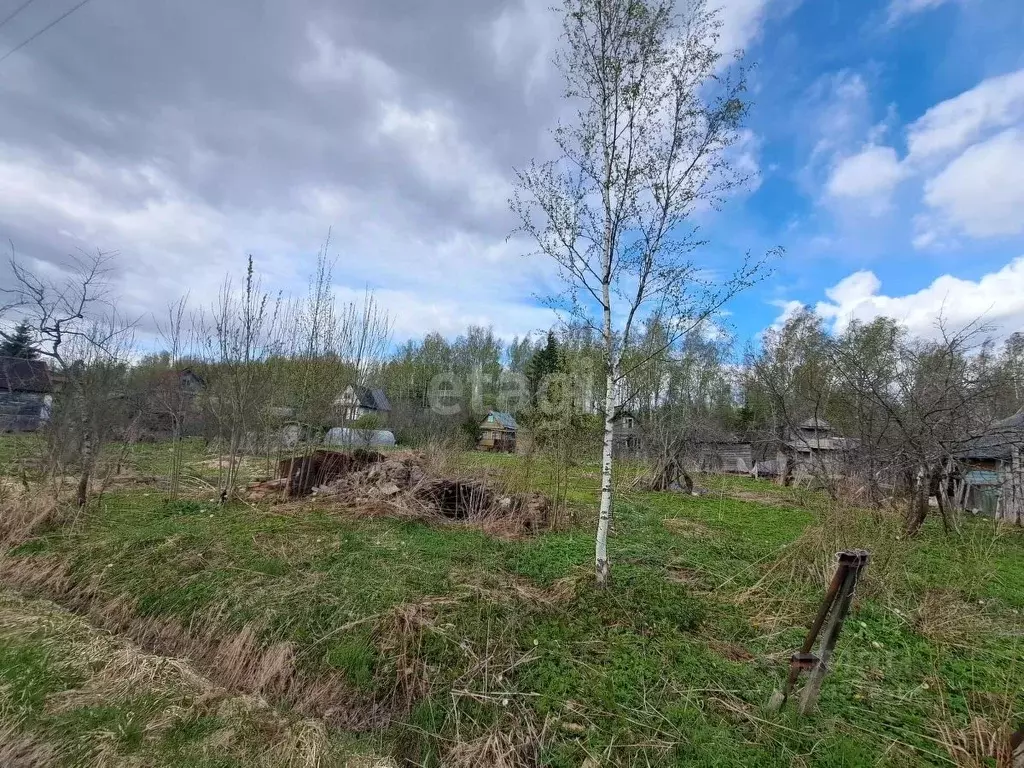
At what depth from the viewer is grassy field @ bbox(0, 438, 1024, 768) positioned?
256 centimetres

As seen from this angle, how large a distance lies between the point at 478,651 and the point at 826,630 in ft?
7.02

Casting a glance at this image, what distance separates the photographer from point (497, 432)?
34.0 metres

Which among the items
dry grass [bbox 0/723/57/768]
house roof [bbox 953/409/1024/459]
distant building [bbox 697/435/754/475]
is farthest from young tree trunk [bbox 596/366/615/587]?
distant building [bbox 697/435/754/475]

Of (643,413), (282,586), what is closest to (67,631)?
(282,586)

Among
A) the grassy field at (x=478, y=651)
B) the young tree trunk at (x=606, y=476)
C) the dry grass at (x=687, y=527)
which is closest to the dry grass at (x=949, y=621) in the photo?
the grassy field at (x=478, y=651)

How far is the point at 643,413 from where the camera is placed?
17578 mm

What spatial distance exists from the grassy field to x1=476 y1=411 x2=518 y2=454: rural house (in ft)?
82.1

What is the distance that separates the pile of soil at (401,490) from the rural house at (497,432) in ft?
68.4

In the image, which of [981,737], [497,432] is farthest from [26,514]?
[497,432]

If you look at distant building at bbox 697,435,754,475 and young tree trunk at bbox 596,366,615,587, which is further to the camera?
distant building at bbox 697,435,754,475

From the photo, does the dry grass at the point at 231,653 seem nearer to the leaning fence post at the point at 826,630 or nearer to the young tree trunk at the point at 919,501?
the leaning fence post at the point at 826,630

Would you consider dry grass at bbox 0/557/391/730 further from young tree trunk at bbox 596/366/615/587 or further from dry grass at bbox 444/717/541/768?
young tree trunk at bbox 596/366/615/587

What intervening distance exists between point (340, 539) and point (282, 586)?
1625mm

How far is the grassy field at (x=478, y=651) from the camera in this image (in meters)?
2.56
